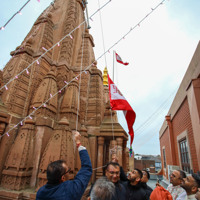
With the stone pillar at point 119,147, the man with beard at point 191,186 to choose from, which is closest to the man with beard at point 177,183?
the man with beard at point 191,186

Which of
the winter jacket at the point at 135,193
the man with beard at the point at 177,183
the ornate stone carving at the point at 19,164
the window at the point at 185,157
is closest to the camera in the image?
the winter jacket at the point at 135,193

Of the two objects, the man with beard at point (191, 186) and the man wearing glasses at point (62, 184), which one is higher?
the man wearing glasses at point (62, 184)

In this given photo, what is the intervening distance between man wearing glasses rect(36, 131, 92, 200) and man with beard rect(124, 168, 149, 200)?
51.6 inches

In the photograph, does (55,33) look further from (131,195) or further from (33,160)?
(131,195)

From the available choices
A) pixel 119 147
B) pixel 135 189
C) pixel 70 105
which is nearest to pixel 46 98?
pixel 70 105

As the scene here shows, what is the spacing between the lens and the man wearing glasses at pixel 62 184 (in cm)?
122

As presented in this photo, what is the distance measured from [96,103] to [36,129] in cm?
298

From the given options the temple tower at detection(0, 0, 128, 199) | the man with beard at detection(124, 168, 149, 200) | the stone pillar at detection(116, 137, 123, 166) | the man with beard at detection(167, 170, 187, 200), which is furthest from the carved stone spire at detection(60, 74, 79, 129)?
the man with beard at detection(167, 170, 187, 200)

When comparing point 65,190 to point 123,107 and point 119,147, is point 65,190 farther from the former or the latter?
point 119,147

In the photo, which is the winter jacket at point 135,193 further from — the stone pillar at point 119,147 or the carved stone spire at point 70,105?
the carved stone spire at point 70,105

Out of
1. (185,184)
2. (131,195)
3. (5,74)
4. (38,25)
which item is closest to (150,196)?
(131,195)

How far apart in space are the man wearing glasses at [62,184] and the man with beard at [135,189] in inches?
51.6

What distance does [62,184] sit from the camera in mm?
1293

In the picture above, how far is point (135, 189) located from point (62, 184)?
162 cm
